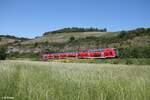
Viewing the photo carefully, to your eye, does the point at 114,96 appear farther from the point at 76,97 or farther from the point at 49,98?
the point at 49,98

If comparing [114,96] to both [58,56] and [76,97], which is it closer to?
[76,97]

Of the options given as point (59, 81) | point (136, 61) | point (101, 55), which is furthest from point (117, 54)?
point (59, 81)

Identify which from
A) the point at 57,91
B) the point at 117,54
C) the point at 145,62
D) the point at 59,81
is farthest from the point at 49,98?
the point at 117,54

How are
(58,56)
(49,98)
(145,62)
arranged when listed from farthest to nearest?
1. (58,56)
2. (145,62)
3. (49,98)

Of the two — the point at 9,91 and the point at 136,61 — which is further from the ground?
the point at 9,91

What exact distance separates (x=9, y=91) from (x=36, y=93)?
556 mm

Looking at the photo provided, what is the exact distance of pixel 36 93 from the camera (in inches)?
119

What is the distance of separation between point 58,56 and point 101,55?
14.7m

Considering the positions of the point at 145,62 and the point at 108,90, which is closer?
the point at 108,90

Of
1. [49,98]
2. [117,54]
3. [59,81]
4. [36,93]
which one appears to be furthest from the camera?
[117,54]

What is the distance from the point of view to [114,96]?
3.21 meters

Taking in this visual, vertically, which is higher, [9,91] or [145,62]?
[9,91]

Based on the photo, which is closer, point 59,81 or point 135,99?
point 135,99

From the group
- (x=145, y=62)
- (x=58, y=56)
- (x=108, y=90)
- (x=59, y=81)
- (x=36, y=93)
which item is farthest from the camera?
(x=58, y=56)
